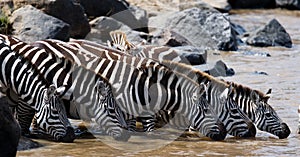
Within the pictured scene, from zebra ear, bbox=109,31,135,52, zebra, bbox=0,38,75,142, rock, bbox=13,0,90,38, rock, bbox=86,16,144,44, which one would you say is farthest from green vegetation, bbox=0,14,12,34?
zebra, bbox=0,38,75,142

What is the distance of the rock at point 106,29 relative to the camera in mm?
16750

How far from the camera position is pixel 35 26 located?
15.0m

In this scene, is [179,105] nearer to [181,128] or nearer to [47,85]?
[181,128]

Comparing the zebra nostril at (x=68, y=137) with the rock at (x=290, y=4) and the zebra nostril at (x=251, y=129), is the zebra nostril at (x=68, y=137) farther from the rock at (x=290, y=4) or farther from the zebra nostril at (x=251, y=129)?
the rock at (x=290, y=4)

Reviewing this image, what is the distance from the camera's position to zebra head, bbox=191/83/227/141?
10.0 metres

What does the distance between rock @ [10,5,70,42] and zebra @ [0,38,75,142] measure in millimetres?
4735

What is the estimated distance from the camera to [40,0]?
15961mm

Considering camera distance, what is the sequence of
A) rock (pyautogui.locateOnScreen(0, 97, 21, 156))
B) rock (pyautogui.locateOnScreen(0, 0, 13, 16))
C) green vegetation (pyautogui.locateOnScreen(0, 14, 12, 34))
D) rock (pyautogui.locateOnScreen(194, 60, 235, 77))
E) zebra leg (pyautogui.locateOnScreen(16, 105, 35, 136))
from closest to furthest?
1. rock (pyautogui.locateOnScreen(0, 97, 21, 156))
2. zebra leg (pyautogui.locateOnScreen(16, 105, 35, 136))
3. rock (pyautogui.locateOnScreen(194, 60, 235, 77))
4. green vegetation (pyautogui.locateOnScreen(0, 14, 12, 34))
5. rock (pyautogui.locateOnScreen(0, 0, 13, 16))

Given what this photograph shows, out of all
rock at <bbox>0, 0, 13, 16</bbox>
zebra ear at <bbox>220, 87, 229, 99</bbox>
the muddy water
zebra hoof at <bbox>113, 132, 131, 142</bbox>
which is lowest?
the muddy water

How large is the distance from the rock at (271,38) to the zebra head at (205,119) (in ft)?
30.5

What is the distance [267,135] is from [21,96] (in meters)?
3.11

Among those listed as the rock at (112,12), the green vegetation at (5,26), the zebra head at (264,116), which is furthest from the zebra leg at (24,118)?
the rock at (112,12)

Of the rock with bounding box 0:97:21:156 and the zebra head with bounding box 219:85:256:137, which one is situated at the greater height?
the rock with bounding box 0:97:21:156

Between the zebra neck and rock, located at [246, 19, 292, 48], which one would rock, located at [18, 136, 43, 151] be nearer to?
the zebra neck
